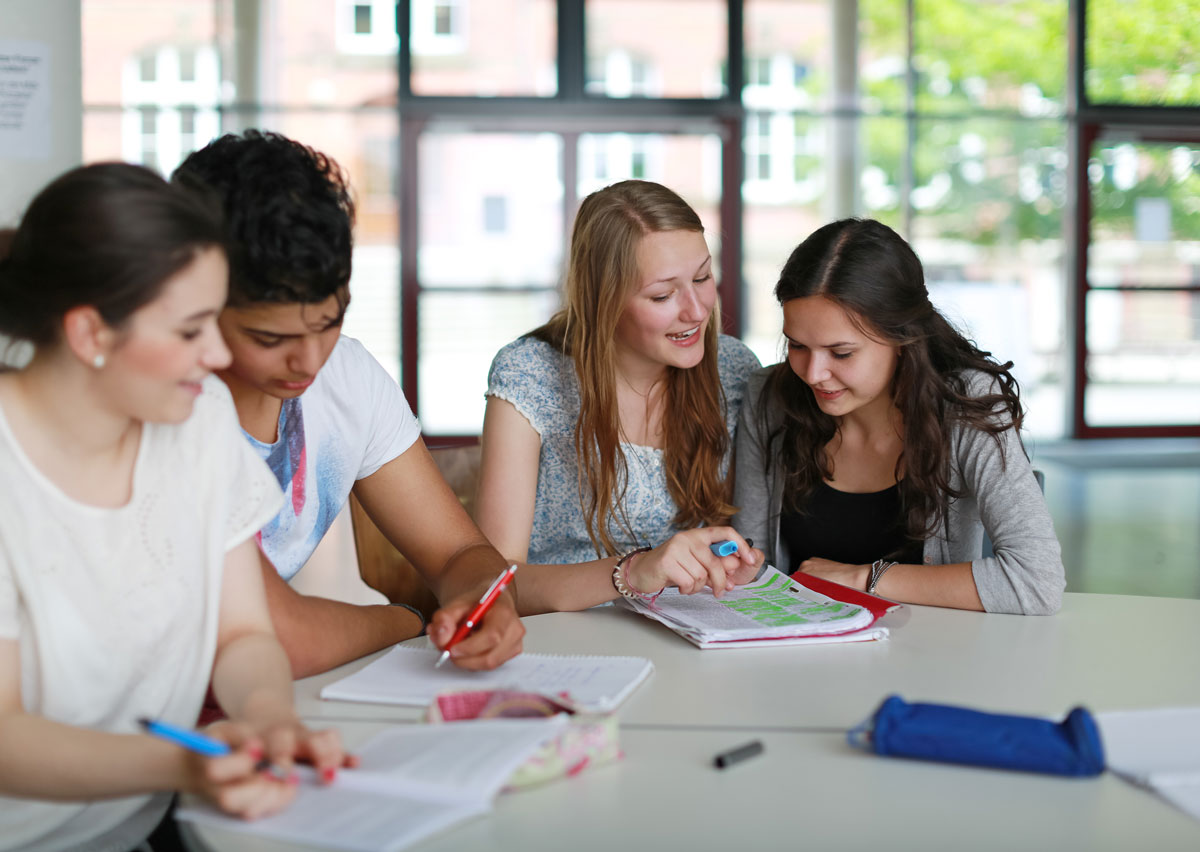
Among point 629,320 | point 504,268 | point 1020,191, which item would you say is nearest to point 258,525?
point 629,320

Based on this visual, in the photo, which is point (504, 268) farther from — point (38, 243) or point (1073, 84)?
point (38, 243)

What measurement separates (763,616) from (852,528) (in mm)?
601

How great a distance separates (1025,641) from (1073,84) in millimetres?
6766

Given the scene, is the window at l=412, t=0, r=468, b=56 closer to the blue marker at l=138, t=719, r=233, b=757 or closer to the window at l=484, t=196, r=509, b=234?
the window at l=484, t=196, r=509, b=234

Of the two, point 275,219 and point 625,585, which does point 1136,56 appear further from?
point 275,219

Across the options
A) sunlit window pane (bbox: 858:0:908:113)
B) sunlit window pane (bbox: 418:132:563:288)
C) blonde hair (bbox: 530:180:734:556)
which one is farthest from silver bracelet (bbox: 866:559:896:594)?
sunlit window pane (bbox: 858:0:908:113)

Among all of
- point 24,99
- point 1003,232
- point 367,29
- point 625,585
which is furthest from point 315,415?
point 1003,232

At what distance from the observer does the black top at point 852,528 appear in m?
2.07

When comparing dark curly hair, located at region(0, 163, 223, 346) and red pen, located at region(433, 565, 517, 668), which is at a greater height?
dark curly hair, located at region(0, 163, 223, 346)

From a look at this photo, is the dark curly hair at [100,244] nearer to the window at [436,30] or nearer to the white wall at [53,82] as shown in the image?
the white wall at [53,82]

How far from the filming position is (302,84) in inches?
271

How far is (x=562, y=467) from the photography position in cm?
215

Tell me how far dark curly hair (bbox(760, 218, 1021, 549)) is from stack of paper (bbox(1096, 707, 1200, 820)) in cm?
75

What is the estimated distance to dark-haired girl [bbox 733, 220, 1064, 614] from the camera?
72.4 inches
